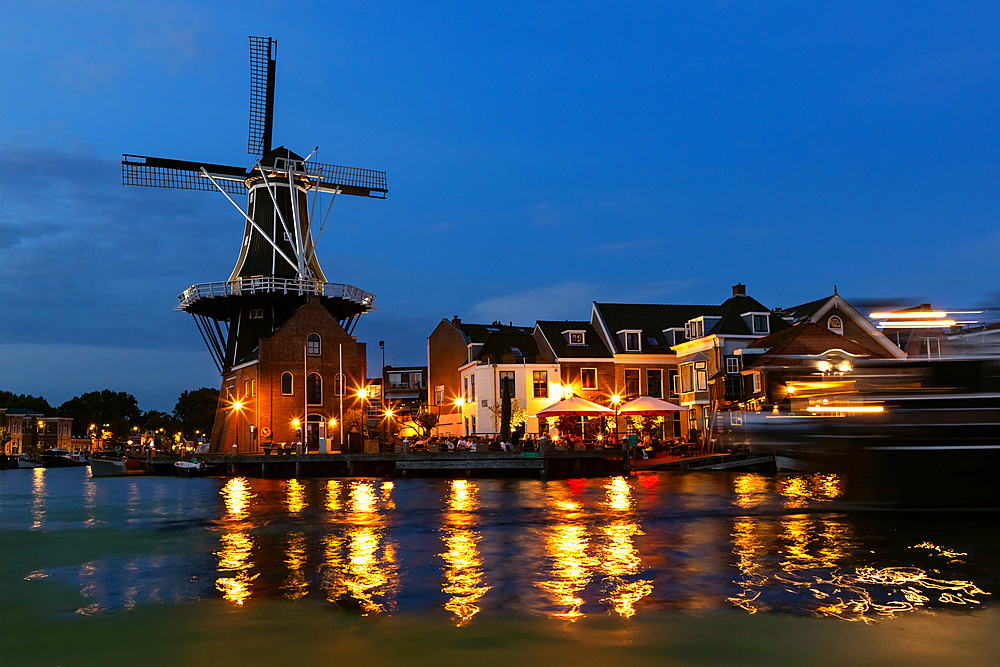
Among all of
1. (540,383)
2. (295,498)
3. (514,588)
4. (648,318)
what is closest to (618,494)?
(295,498)

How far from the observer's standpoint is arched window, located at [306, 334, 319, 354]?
53.2m

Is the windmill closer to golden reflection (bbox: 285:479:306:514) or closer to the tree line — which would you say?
golden reflection (bbox: 285:479:306:514)

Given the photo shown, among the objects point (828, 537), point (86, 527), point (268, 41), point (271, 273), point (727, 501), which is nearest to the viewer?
point (828, 537)

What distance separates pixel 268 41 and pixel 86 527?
50.8m

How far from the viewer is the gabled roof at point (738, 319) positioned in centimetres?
4841

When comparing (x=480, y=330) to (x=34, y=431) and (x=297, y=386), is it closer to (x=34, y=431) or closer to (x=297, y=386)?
(x=297, y=386)

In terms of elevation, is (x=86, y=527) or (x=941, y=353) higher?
(x=941, y=353)

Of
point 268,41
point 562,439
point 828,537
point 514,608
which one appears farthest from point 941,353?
point 268,41

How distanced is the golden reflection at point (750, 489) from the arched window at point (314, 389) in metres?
29.1

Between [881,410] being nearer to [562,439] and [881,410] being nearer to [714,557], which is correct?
[714,557]

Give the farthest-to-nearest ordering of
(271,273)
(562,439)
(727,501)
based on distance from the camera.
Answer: (271,273), (562,439), (727,501)

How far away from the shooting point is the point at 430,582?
1124 centimetres

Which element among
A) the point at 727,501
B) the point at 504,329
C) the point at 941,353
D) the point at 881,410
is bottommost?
the point at 727,501

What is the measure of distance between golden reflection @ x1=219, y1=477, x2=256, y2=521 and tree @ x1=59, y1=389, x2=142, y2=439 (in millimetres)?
128295
